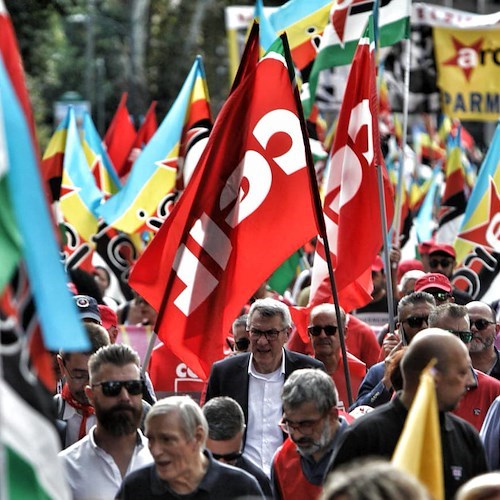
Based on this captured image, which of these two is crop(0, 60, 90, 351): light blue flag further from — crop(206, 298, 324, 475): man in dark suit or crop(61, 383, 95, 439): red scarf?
crop(206, 298, 324, 475): man in dark suit

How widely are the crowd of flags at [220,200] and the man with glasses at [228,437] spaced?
104cm

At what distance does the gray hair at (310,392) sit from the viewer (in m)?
6.27

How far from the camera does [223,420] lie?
666 cm

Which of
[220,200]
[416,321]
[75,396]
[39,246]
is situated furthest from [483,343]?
[39,246]

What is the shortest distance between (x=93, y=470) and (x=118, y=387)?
13.6 inches

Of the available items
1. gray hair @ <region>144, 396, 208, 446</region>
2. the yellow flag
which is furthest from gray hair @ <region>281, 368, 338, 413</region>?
the yellow flag

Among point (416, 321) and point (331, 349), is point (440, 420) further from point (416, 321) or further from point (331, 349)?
point (331, 349)

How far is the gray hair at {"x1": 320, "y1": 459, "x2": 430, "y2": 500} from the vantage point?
12.5ft

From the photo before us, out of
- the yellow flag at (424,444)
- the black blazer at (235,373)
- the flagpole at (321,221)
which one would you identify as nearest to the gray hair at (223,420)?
the black blazer at (235,373)

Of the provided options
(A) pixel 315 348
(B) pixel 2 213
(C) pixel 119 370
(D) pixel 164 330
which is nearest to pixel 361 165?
(A) pixel 315 348

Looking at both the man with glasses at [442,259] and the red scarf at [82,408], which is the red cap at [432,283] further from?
the red scarf at [82,408]

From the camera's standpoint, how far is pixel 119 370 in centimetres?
641

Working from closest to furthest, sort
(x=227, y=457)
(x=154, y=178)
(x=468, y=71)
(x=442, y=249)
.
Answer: (x=227, y=457), (x=442, y=249), (x=154, y=178), (x=468, y=71)

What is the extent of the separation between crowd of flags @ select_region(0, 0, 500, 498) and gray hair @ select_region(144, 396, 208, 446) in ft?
3.95
